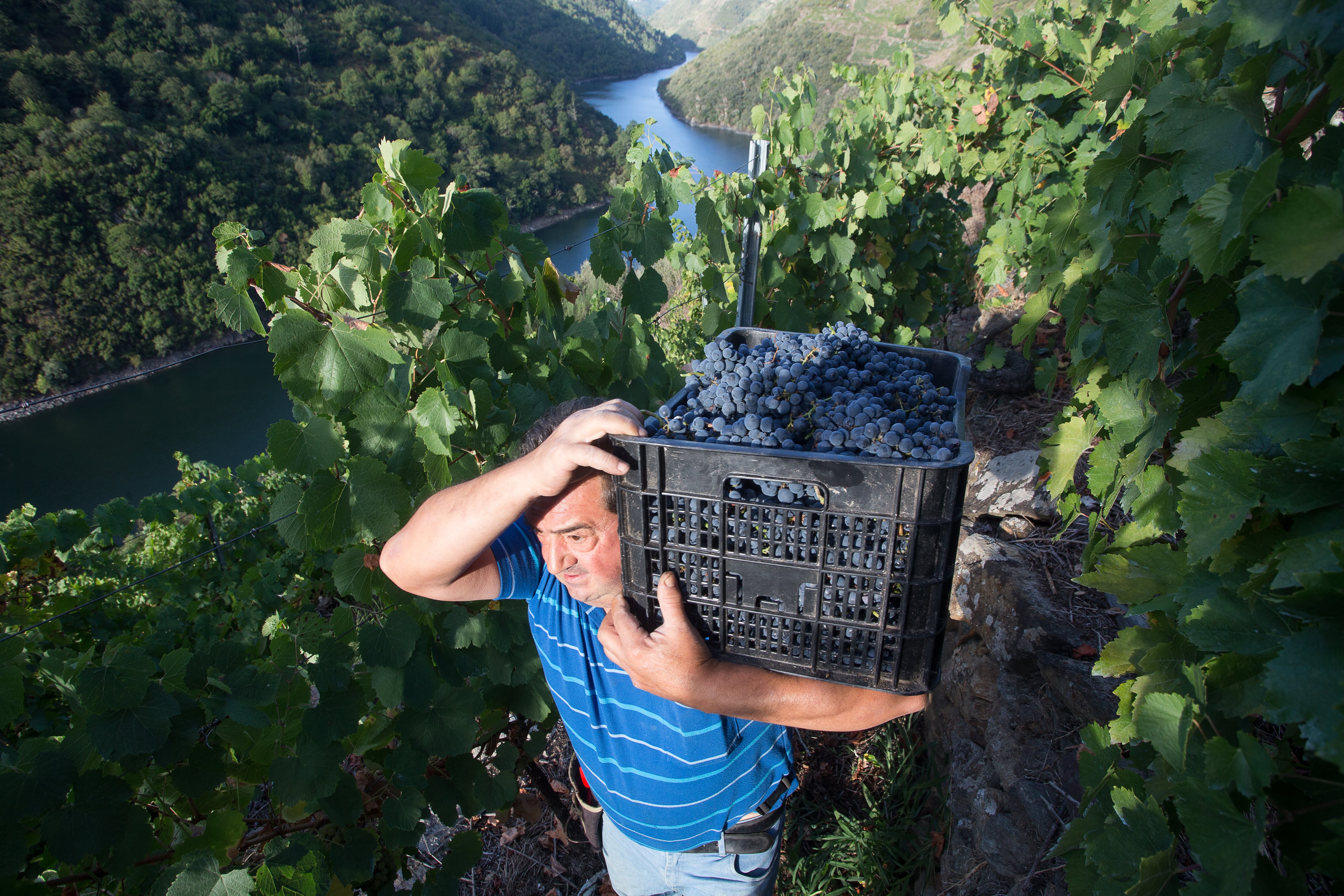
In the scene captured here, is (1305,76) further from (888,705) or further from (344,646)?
(344,646)

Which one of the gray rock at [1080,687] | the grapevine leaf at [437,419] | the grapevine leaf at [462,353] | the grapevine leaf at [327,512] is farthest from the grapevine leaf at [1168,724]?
the grapevine leaf at [327,512]

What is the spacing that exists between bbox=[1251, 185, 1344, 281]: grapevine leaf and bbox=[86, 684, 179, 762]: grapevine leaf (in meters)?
1.98

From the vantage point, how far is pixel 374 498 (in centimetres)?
161

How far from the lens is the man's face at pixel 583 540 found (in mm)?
1430

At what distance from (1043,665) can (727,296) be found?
230cm

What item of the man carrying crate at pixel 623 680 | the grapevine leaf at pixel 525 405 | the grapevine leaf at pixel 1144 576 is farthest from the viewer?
the grapevine leaf at pixel 525 405

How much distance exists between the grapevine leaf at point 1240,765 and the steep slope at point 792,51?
20.9 meters

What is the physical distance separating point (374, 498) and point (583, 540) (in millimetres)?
552

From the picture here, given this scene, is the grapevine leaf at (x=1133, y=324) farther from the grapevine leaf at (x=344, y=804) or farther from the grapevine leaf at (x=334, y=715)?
the grapevine leaf at (x=344, y=804)

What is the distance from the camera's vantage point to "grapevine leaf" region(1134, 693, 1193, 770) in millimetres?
856

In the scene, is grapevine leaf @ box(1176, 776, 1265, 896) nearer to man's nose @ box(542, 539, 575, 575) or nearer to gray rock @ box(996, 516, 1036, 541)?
man's nose @ box(542, 539, 575, 575)

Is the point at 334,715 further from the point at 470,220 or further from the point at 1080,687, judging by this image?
the point at 1080,687

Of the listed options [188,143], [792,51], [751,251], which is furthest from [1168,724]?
[188,143]

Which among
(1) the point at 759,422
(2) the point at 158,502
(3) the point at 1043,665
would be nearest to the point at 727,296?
(3) the point at 1043,665
